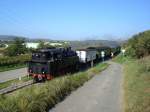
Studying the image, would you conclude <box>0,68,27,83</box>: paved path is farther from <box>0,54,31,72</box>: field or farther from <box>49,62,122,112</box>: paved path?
<box>49,62,122,112</box>: paved path

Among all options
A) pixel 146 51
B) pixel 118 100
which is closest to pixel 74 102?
pixel 118 100

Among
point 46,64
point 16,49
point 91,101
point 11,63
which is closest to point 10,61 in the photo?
point 11,63

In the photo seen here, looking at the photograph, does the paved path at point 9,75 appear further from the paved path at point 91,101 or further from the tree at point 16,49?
the tree at point 16,49

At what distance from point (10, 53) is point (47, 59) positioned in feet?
161

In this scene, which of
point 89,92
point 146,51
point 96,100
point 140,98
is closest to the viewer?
point 140,98

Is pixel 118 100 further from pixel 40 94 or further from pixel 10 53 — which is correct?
pixel 10 53

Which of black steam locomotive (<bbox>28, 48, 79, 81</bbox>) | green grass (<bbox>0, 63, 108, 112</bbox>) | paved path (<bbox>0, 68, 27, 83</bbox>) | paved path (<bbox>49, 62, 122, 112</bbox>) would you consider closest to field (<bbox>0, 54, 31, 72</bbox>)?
paved path (<bbox>0, 68, 27, 83</bbox>)

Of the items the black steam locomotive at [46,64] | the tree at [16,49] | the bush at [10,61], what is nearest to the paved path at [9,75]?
the black steam locomotive at [46,64]

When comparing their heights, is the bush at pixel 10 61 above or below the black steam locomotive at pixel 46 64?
below

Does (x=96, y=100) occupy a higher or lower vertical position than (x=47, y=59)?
lower

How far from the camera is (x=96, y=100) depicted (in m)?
17.1

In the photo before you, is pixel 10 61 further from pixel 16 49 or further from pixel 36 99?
pixel 16 49

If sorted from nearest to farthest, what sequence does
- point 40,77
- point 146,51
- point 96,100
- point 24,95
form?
1. point 24,95
2. point 96,100
3. point 40,77
4. point 146,51

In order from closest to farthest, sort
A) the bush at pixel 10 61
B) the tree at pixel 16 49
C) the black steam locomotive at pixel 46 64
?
the black steam locomotive at pixel 46 64 → the bush at pixel 10 61 → the tree at pixel 16 49
